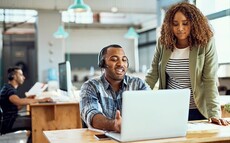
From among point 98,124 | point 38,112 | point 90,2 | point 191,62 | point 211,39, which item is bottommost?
point 38,112

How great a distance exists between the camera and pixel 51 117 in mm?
4223

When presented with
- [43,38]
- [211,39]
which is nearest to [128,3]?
[43,38]

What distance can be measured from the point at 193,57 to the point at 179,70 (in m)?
0.13

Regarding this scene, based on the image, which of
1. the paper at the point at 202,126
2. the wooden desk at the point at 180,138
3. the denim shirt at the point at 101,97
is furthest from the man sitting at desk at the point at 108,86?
the paper at the point at 202,126

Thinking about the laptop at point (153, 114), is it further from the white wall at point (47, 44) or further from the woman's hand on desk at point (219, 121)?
the white wall at point (47, 44)

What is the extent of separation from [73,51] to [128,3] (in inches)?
148

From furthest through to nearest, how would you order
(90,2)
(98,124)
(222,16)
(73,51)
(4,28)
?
(73,51), (4,28), (90,2), (222,16), (98,124)

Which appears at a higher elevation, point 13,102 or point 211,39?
point 211,39

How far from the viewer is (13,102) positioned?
4047 millimetres

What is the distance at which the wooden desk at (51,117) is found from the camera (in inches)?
163

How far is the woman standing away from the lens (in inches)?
80.0

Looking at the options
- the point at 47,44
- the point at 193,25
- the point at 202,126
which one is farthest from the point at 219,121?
the point at 47,44

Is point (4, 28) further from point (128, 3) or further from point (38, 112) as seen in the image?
point (38, 112)

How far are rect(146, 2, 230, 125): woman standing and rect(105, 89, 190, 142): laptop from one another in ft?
1.90
